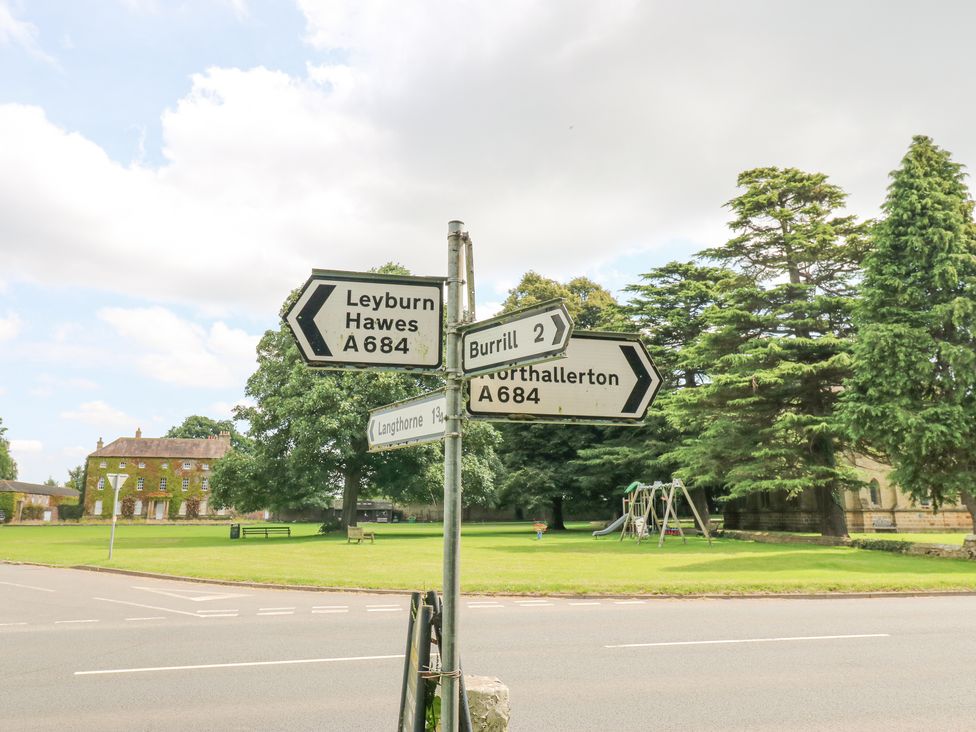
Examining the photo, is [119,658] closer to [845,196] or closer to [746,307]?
[746,307]

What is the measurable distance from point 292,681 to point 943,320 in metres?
24.0

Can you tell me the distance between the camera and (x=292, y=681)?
22.0 ft

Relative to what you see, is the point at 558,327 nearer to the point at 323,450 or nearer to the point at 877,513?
the point at 323,450

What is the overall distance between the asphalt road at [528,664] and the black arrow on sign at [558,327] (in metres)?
3.95

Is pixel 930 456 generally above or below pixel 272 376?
below

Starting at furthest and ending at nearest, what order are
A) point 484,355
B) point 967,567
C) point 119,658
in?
point 967,567
point 119,658
point 484,355

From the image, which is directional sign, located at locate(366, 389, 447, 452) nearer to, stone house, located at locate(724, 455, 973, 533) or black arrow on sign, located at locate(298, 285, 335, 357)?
black arrow on sign, located at locate(298, 285, 335, 357)

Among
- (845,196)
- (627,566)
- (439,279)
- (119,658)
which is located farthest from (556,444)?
(439,279)

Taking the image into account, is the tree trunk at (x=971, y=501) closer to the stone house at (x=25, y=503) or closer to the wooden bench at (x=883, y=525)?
the wooden bench at (x=883, y=525)

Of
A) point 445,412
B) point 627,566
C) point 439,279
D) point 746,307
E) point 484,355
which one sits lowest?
point 627,566

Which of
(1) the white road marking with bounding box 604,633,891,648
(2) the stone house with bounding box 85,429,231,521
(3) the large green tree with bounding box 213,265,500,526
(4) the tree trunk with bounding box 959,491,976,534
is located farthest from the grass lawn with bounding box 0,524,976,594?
(2) the stone house with bounding box 85,429,231,521

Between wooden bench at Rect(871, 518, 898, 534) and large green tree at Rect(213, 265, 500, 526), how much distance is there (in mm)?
22891

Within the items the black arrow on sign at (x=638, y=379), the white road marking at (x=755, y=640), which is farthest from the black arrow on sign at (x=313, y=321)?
the white road marking at (x=755, y=640)

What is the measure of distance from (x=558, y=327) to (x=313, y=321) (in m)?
1.18
